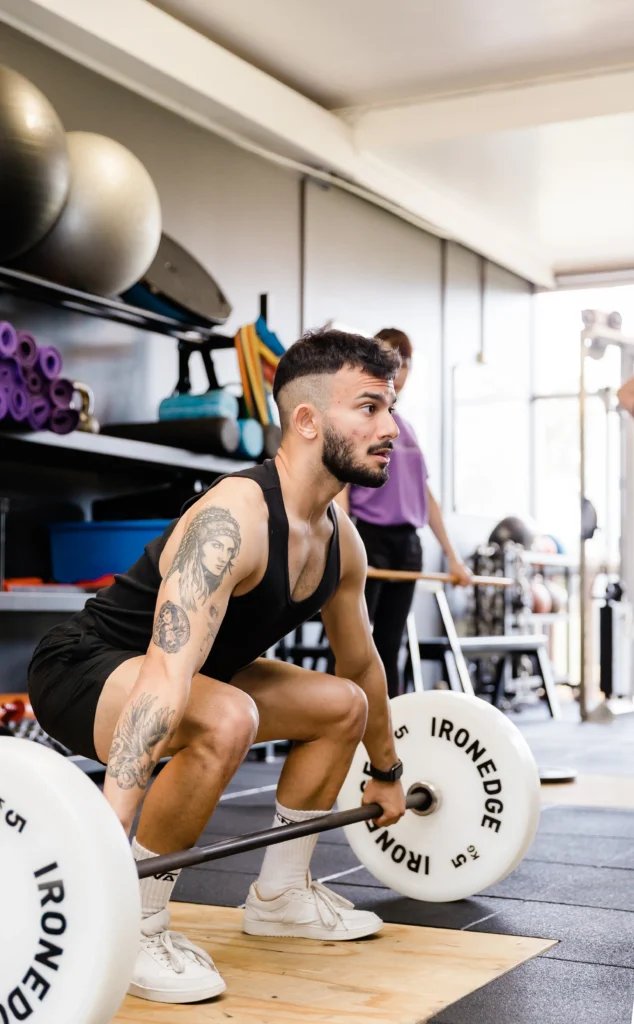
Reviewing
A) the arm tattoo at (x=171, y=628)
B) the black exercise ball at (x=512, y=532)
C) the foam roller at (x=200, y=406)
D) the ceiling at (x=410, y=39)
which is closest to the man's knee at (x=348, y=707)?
the arm tattoo at (x=171, y=628)

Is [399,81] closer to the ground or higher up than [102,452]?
higher up

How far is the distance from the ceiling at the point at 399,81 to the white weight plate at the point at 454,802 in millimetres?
2797

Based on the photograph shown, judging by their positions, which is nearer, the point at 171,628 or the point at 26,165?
the point at 171,628

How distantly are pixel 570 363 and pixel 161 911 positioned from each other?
726 cm

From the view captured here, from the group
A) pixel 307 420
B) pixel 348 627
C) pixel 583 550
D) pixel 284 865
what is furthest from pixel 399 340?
pixel 583 550

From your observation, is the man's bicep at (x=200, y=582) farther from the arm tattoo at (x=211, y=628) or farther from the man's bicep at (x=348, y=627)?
the man's bicep at (x=348, y=627)

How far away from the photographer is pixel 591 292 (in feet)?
26.9

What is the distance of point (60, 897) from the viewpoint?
4.28ft

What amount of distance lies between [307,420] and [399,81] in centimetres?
384

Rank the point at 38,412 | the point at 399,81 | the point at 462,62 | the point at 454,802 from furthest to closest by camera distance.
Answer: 1. the point at 399,81
2. the point at 462,62
3. the point at 38,412
4. the point at 454,802

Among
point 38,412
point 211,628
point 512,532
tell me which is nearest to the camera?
point 211,628

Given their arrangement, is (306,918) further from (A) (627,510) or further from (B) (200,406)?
(A) (627,510)

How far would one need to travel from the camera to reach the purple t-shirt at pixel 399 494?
383cm

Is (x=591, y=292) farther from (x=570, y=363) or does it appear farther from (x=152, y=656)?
(x=152, y=656)
